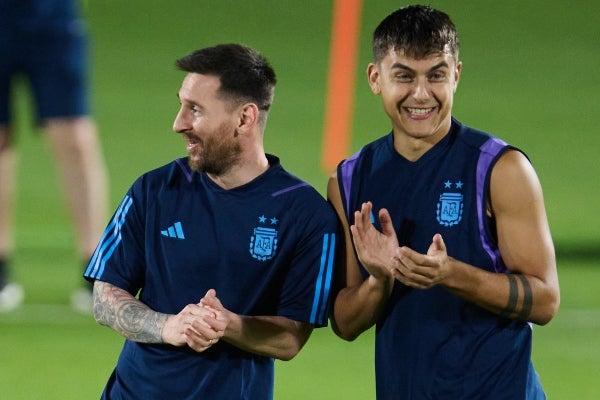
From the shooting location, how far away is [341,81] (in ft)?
46.0

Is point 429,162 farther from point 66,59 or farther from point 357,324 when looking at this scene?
point 66,59

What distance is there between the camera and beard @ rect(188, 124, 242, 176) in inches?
207

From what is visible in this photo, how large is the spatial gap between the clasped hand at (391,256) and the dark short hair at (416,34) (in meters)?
0.53

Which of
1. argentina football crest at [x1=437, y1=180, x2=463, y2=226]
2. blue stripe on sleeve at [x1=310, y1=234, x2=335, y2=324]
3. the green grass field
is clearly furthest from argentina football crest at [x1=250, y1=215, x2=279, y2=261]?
the green grass field

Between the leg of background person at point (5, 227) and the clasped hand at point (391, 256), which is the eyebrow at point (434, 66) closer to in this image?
the clasped hand at point (391, 256)

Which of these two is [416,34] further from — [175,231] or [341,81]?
[341,81]

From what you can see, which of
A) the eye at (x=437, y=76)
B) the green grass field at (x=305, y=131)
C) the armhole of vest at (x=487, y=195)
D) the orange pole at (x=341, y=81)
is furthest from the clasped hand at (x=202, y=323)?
the orange pole at (x=341, y=81)

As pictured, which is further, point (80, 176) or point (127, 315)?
point (80, 176)

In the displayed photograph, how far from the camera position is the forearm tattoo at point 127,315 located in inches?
203

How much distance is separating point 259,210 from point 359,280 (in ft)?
1.30

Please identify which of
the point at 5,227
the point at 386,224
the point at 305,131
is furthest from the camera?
the point at 305,131

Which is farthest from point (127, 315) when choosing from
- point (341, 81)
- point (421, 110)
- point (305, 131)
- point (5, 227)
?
point (341, 81)

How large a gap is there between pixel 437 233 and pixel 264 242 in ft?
1.82

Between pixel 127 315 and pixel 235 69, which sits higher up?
pixel 235 69
